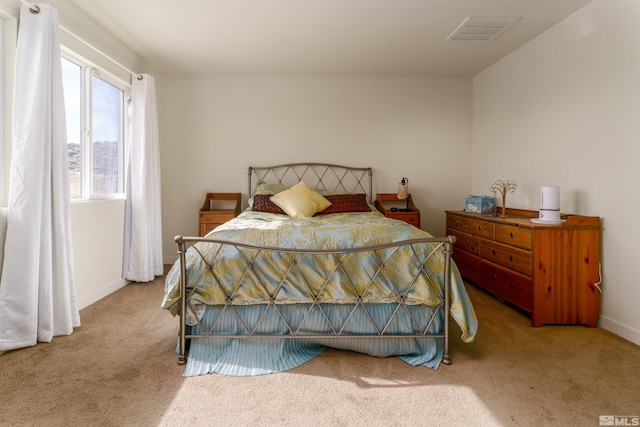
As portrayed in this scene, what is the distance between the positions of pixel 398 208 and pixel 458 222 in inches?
32.8

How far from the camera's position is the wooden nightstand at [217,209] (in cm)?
420

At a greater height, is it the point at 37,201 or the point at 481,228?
the point at 37,201

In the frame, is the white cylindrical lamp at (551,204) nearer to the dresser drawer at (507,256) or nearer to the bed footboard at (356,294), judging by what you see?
the dresser drawer at (507,256)

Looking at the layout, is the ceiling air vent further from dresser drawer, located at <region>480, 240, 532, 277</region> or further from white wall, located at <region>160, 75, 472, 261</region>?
dresser drawer, located at <region>480, 240, 532, 277</region>

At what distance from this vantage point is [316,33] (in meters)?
3.36

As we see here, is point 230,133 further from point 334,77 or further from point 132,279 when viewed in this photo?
point 132,279

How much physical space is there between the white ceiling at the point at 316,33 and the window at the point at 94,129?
0.48 meters

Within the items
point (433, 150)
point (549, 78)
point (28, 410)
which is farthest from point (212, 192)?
point (549, 78)

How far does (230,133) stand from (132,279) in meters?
2.04

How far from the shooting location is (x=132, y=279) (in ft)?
12.3

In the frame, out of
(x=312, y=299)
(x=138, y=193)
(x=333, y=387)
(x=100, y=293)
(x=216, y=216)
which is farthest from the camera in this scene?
(x=216, y=216)

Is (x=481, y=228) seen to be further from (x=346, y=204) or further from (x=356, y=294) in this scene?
(x=356, y=294)

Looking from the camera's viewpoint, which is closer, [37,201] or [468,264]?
[37,201]

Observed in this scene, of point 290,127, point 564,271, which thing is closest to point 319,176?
point 290,127
